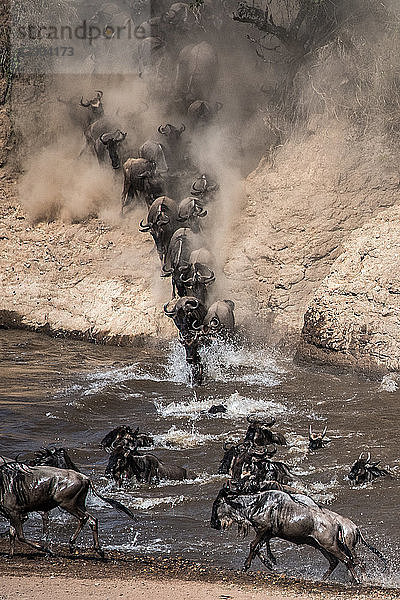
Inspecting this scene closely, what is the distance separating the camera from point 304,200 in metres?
15.5

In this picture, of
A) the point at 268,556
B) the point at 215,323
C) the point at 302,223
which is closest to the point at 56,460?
the point at 268,556

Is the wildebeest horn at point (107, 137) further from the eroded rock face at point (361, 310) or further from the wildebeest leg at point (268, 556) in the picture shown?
the wildebeest leg at point (268, 556)

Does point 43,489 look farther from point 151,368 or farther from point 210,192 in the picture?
point 210,192

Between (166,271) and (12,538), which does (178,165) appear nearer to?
(166,271)

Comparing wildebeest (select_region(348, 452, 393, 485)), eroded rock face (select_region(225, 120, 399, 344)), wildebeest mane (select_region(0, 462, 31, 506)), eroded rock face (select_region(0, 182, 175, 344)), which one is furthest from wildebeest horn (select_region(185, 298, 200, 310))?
wildebeest mane (select_region(0, 462, 31, 506))

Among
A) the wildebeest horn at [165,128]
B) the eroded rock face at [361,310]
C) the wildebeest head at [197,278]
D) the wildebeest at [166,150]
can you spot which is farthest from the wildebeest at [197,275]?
the wildebeest horn at [165,128]

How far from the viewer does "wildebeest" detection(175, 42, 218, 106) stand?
1753 centimetres

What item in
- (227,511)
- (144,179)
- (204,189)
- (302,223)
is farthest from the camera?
(144,179)

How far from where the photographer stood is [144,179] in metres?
16.6

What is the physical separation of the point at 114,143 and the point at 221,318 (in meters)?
5.56

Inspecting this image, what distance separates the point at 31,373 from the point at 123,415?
286 centimetres

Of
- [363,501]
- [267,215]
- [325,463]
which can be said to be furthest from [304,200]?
[363,501]

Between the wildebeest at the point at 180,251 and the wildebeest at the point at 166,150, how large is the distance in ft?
A: 6.00

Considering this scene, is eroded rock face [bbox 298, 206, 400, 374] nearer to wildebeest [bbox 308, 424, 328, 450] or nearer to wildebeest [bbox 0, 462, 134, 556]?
wildebeest [bbox 308, 424, 328, 450]
